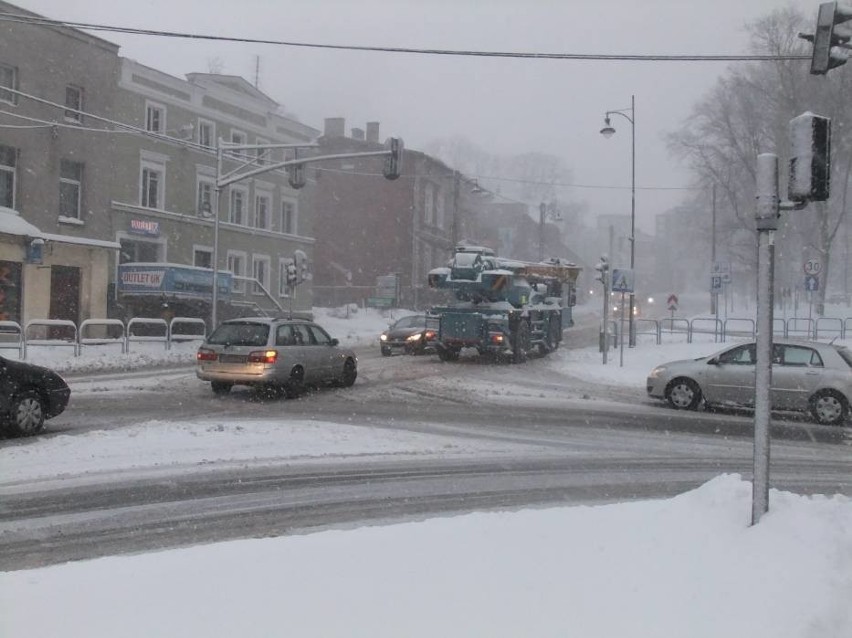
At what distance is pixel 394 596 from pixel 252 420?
8.04m

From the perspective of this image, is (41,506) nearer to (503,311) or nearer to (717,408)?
(717,408)

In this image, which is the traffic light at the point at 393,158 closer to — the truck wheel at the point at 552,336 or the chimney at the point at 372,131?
the truck wheel at the point at 552,336

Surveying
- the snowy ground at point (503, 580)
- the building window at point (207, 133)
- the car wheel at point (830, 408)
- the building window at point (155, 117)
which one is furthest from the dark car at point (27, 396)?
the building window at point (207, 133)

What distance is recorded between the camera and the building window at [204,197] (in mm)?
37219

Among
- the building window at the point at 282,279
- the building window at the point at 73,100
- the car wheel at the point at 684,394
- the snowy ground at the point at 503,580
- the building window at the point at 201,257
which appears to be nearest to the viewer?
the snowy ground at the point at 503,580

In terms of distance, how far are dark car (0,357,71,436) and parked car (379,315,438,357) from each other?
16.1 metres

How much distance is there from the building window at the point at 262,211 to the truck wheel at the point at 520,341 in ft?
69.5

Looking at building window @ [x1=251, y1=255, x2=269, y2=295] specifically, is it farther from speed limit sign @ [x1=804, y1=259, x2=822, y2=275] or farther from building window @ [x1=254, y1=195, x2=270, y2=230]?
speed limit sign @ [x1=804, y1=259, x2=822, y2=275]

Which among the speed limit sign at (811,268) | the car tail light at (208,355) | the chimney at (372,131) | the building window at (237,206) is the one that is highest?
the chimney at (372,131)

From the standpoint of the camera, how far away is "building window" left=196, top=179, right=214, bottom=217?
3722cm

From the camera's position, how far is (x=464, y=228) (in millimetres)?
68438

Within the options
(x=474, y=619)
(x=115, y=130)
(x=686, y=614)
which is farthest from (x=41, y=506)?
(x=115, y=130)

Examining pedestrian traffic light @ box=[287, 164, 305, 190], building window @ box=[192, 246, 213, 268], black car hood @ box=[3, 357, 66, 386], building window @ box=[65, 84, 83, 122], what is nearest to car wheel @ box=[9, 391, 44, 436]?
black car hood @ box=[3, 357, 66, 386]

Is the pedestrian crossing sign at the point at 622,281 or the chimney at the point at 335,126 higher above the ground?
the chimney at the point at 335,126
